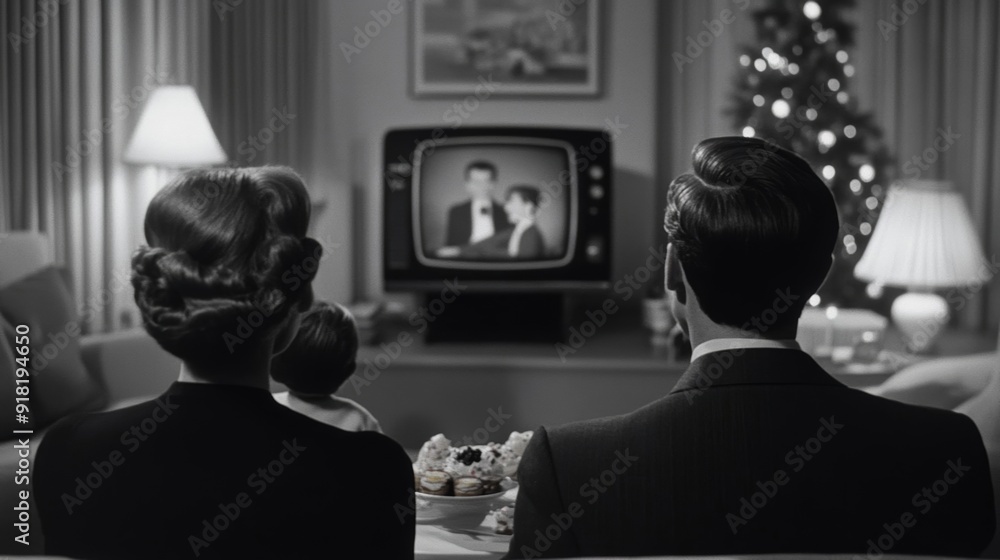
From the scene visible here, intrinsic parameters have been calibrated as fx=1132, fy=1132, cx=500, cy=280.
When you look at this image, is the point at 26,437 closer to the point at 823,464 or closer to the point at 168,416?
the point at 168,416

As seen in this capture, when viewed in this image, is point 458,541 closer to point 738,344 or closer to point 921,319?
point 738,344

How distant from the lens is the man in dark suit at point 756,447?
3.44ft

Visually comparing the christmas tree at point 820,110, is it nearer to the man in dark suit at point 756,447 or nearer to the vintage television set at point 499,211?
the vintage television set at point 499,211

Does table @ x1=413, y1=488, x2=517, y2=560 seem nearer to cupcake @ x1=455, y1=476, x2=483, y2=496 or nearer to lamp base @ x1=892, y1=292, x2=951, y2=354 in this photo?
cupcake @ x1=455, y1=476, x2=483, y2=496

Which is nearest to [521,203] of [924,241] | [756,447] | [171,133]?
[171,133]

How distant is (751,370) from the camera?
3.60 feet

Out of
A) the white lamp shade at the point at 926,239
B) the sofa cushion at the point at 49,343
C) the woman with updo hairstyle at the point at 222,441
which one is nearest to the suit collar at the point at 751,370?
the woman with updo hairstyle at the point at 222,441

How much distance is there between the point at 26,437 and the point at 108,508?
1694mm

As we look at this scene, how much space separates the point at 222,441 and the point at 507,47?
12.0 ft

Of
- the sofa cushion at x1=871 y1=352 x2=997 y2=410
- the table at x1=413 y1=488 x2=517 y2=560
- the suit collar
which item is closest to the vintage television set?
the sofa cushion at x1=871 y1=352 x2=997 y2=410

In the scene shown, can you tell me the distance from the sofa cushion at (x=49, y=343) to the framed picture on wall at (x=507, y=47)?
6.69ft

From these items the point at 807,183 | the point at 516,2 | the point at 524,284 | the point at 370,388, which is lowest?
the point at 370,388

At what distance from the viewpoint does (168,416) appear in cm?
115

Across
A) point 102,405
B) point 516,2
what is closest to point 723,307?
point 102,405
